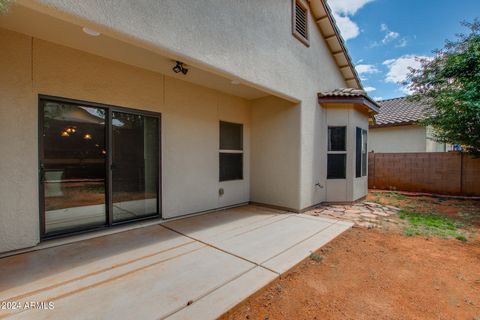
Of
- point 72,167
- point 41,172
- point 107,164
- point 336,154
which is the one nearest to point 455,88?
point 336,154

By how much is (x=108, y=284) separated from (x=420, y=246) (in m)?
4.96

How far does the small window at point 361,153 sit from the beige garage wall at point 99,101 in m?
3.83

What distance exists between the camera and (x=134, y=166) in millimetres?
4773

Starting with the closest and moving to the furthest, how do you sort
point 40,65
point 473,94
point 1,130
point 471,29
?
point 1,130
point 40,65
point 473,94
point 471,29

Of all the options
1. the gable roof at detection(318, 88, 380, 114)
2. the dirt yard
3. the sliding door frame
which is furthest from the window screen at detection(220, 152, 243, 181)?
the dirt yard

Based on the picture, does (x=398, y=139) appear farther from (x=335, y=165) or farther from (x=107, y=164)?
(x=107, y=164)

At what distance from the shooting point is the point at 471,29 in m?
7.79

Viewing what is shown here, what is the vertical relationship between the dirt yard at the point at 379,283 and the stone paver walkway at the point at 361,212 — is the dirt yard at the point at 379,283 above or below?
below

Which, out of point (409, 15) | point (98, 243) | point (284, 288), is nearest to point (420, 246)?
point (284, 288)

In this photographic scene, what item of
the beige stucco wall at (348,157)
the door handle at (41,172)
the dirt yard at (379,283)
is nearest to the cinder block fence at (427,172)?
the beige stucco wall at (348,157)

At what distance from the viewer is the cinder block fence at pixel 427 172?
8.77 metres

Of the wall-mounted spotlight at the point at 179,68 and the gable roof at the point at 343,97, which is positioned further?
the gable roof at the point at 343,97

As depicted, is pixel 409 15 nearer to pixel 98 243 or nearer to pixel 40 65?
pixel 40 65

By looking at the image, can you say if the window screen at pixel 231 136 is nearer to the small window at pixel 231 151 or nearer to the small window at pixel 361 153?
the small window at pixel 231 151
